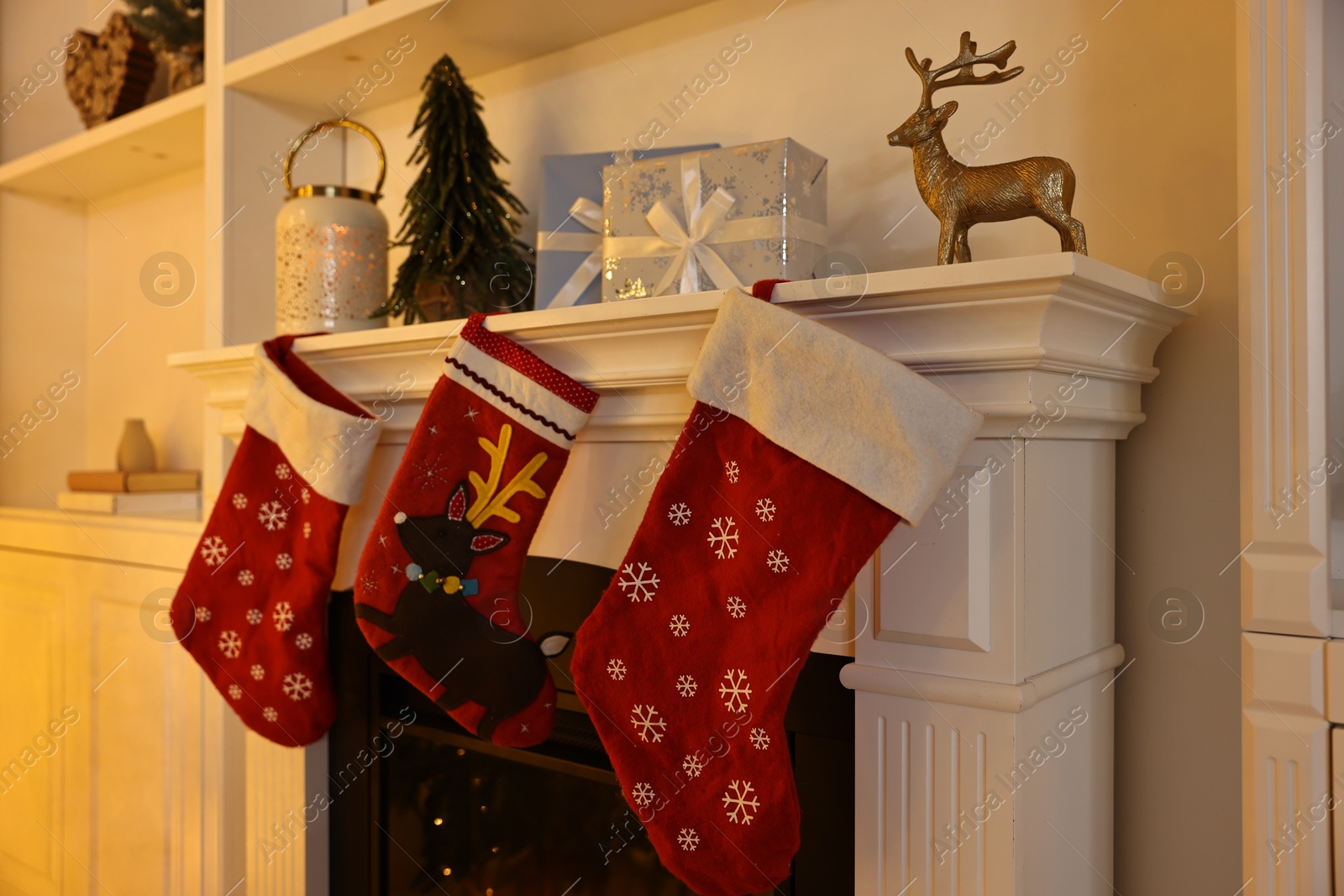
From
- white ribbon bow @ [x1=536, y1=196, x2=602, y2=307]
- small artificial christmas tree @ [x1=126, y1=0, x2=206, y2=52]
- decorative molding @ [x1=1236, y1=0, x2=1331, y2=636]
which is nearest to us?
decorative molding @ [x1=1236, y1=0, x2=1331, y2=636]

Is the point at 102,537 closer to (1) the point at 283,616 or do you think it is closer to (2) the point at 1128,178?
(1) the point at 283,616

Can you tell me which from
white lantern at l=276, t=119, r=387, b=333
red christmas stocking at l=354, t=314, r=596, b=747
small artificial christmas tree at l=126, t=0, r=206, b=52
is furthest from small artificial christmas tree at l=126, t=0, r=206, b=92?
red christmas stocking at l=354, t=314, r=596, b=747

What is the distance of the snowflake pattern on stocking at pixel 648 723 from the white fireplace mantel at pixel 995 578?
18cm

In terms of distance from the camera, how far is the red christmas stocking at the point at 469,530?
1.07 m

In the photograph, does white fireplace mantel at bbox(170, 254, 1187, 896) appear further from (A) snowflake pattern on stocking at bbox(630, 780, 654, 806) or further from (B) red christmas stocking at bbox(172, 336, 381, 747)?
(B) red christmas stocking at bbox(172, 336, 381, 747)

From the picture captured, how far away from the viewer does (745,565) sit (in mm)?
866

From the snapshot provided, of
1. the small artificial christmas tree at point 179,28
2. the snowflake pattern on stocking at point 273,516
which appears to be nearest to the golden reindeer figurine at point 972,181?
the snowflake pattern on stocking at point 273,516

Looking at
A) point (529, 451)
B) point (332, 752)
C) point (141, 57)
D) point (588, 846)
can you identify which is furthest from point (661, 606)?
point (141, 57)

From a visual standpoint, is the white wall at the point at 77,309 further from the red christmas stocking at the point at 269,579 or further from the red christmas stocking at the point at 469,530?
the red christmas stocking at the point at 469,530

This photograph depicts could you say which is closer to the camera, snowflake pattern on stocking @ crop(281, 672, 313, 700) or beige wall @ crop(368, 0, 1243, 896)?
beige wall @ crop(368, 0, 1243, 896)

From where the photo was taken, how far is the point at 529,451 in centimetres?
107

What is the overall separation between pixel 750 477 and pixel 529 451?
308mm

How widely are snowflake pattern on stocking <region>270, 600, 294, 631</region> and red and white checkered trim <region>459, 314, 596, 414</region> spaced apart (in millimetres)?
516

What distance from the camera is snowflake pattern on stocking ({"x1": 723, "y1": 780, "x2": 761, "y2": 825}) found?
2.77 feet
